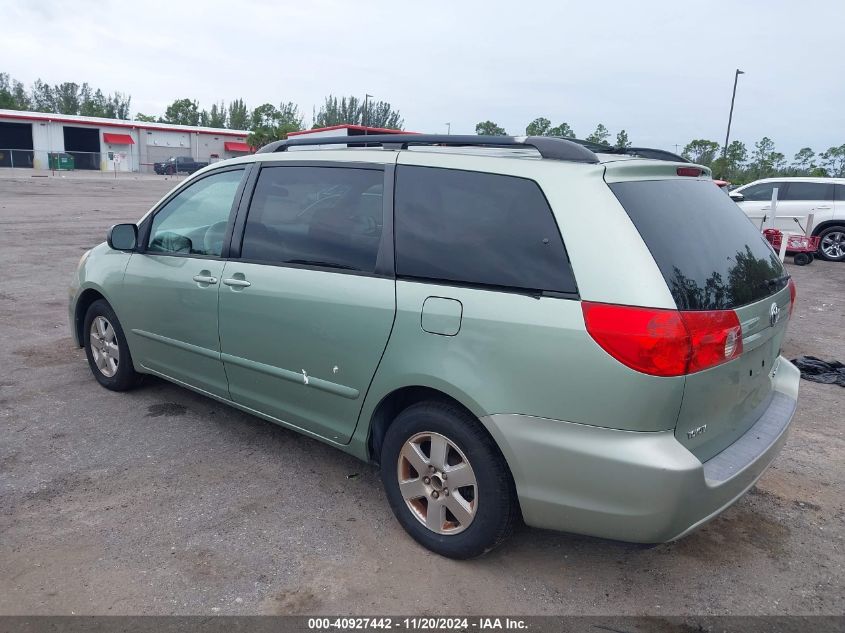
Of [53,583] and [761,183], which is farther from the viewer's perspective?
[761,183]

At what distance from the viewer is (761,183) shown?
52.0 feet

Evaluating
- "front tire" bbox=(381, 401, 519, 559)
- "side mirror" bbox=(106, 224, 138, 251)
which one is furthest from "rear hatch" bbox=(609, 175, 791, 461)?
"side mirror" bbox=(106, 224, 138, 251)

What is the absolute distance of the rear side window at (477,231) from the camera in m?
2.69

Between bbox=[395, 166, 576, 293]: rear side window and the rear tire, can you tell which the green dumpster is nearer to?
the rear tire

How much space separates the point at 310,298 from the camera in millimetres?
3391

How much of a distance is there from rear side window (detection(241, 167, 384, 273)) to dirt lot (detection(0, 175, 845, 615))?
4.12ft

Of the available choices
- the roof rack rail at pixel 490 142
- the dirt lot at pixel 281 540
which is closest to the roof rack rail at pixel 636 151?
the roof rack rail at pixel 490 142

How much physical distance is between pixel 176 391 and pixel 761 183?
15.0 metres

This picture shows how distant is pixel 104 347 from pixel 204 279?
59.2 inches

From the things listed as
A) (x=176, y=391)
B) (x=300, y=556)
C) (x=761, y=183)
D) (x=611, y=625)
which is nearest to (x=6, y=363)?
(x=176, y=391)

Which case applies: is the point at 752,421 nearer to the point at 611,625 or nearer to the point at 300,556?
the point at 611,625

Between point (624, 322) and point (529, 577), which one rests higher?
point (624, 322)

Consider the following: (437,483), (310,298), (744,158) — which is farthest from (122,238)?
(744,158)

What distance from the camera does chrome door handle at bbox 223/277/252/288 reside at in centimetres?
373
